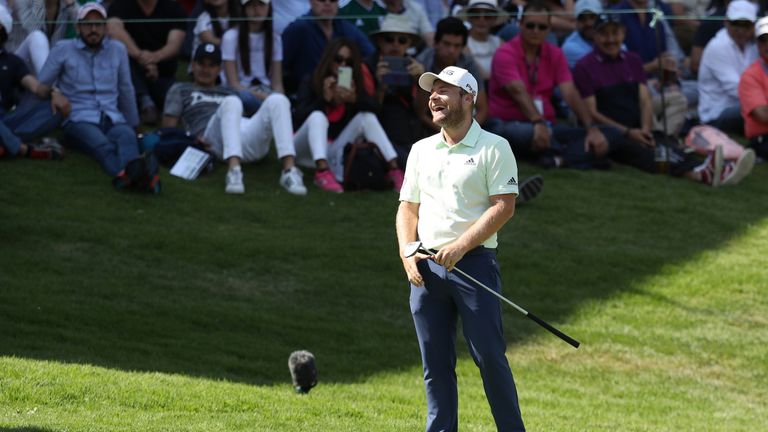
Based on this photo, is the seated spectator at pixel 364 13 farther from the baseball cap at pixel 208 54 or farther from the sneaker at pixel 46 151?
the sneaker at pixel 46 151

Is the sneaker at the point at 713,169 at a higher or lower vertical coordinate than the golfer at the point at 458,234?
lower

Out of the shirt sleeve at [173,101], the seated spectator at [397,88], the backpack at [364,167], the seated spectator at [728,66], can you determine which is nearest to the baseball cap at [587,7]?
the seated spectator at [728,66]

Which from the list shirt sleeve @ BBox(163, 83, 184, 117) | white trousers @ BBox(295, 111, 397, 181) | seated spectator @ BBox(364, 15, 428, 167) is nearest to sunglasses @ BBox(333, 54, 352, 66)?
seated spectator @ BBox(364, 15, 428, 167)

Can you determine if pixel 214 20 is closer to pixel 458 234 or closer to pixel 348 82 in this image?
pixel 348 82

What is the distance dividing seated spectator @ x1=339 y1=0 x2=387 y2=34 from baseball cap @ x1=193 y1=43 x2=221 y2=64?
7.61 feet

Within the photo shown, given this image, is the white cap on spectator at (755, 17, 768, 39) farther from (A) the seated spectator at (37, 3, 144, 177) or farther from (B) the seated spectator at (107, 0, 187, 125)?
(A) the seated spectator at (37, 3, 144, 177)

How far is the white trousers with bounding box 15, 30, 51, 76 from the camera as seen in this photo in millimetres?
13984

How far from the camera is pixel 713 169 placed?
1525 centimetres

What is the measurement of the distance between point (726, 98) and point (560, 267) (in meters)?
5.40

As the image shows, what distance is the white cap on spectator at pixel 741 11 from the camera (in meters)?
16.8

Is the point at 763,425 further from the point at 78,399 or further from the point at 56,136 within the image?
the point at 56,136

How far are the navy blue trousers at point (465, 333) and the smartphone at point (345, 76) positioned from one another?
6.70 meters

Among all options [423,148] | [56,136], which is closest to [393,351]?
[423,148]

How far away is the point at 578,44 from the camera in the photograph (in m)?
16.9
